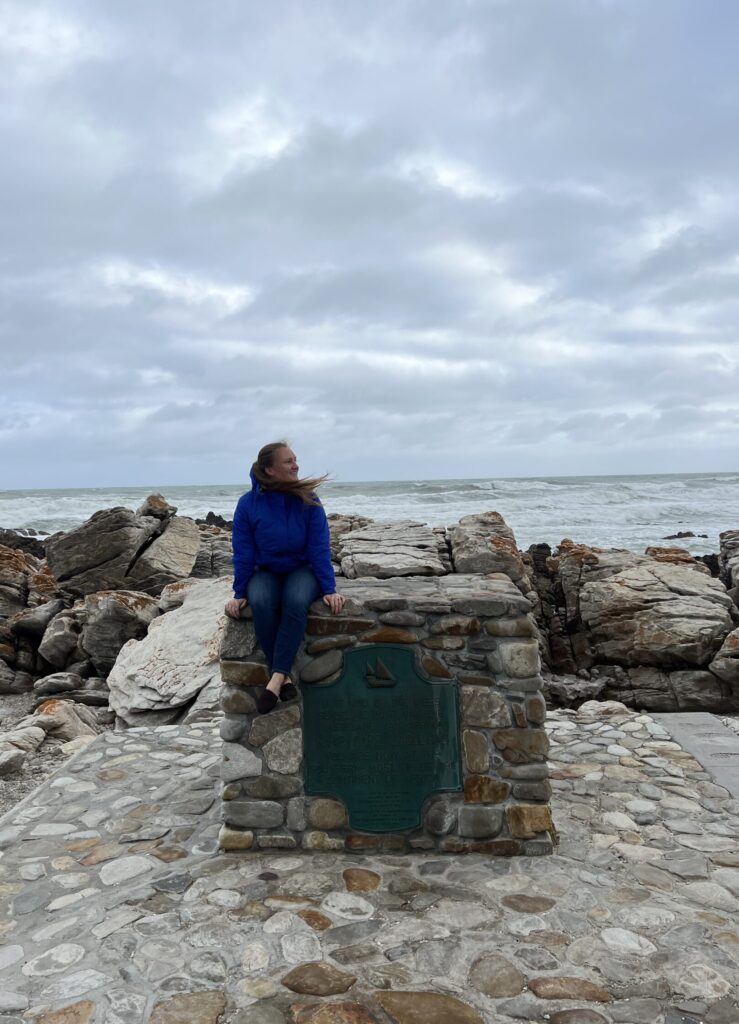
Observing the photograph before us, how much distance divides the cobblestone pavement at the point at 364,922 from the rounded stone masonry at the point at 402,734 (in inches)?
6.4

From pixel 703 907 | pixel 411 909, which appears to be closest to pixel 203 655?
pixel 411 909

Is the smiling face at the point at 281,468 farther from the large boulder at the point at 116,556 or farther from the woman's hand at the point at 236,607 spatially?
the large boulder at the point at 116,556

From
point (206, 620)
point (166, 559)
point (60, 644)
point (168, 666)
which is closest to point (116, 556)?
point (166, 559)

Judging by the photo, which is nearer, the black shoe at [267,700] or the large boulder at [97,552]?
the black shoe at [267,700]

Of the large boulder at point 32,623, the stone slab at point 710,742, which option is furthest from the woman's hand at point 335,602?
the large boulder at point 32,623

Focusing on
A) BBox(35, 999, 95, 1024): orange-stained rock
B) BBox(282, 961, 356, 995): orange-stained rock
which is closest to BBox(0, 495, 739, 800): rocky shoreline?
BBox(282, 961, 356, 995): orange-stained rock

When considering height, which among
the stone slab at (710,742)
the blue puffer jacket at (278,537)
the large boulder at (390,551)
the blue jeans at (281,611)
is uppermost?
the blue puffer jacket at (278,537)

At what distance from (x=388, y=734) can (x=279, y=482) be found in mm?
1562

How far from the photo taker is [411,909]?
12.1 feet

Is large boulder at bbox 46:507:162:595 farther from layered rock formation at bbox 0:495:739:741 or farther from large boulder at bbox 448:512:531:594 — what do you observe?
large boulder at bbox 448:512:531:594

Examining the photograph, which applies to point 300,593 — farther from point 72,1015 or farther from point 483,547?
point 483,547

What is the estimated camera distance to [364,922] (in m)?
3.57

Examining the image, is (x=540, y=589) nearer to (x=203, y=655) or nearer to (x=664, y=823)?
(x=203, y=655)

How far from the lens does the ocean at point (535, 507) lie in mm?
28703
